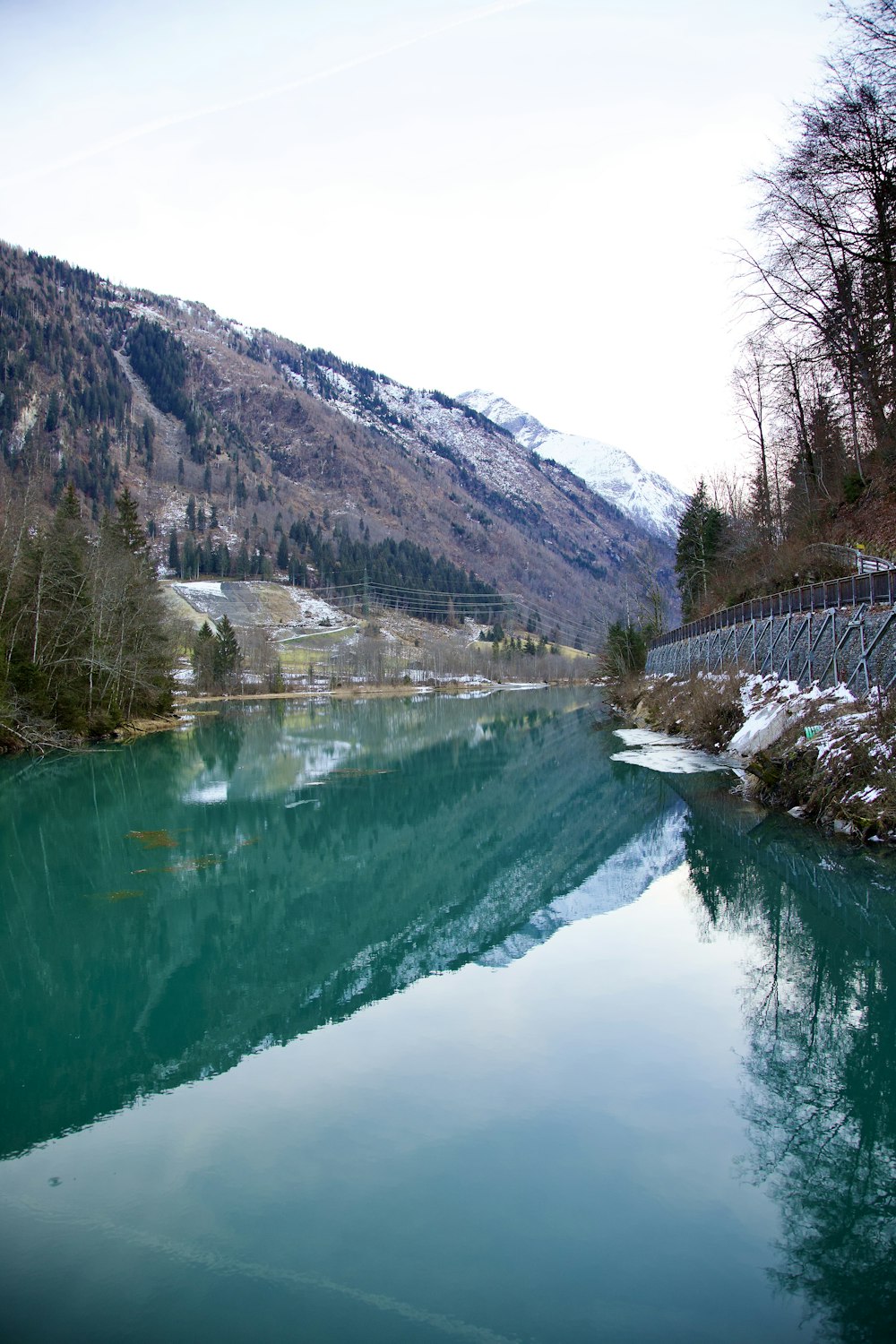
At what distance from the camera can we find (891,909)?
1203 centimetres

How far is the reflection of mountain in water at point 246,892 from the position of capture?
9.59 meters

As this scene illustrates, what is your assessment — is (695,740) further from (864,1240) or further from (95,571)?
(95,571)

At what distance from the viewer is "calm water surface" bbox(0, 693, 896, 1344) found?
17.2 ft

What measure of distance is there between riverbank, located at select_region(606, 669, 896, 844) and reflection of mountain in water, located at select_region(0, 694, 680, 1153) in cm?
282

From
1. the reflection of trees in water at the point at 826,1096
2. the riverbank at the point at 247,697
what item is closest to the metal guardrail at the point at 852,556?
the reflection of trees in water at the point at 826,1096

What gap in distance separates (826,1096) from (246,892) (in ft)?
35.6

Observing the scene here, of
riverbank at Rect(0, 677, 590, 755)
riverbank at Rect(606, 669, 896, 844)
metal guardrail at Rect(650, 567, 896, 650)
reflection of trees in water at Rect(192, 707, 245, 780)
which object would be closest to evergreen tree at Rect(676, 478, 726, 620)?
metal guardrail at Rect(650, 567, 896, 650)

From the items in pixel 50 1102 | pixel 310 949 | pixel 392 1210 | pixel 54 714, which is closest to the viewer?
pixel 392 1210

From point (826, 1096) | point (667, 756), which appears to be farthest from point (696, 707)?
point (826, 1096)

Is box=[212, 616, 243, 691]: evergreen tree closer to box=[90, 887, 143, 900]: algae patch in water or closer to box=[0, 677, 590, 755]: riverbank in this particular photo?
box=[0, 677, 590, 755]: riverbank

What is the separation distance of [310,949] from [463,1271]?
24.8ft

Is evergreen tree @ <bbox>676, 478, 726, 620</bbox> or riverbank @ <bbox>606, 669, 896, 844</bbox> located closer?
riverbank @ <bbox>606, 669, 896, 844</bbox>

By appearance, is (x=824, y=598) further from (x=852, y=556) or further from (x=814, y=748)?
(x=814, y=748)

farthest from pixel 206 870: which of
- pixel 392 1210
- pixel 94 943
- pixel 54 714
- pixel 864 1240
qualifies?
pixel 54 714
